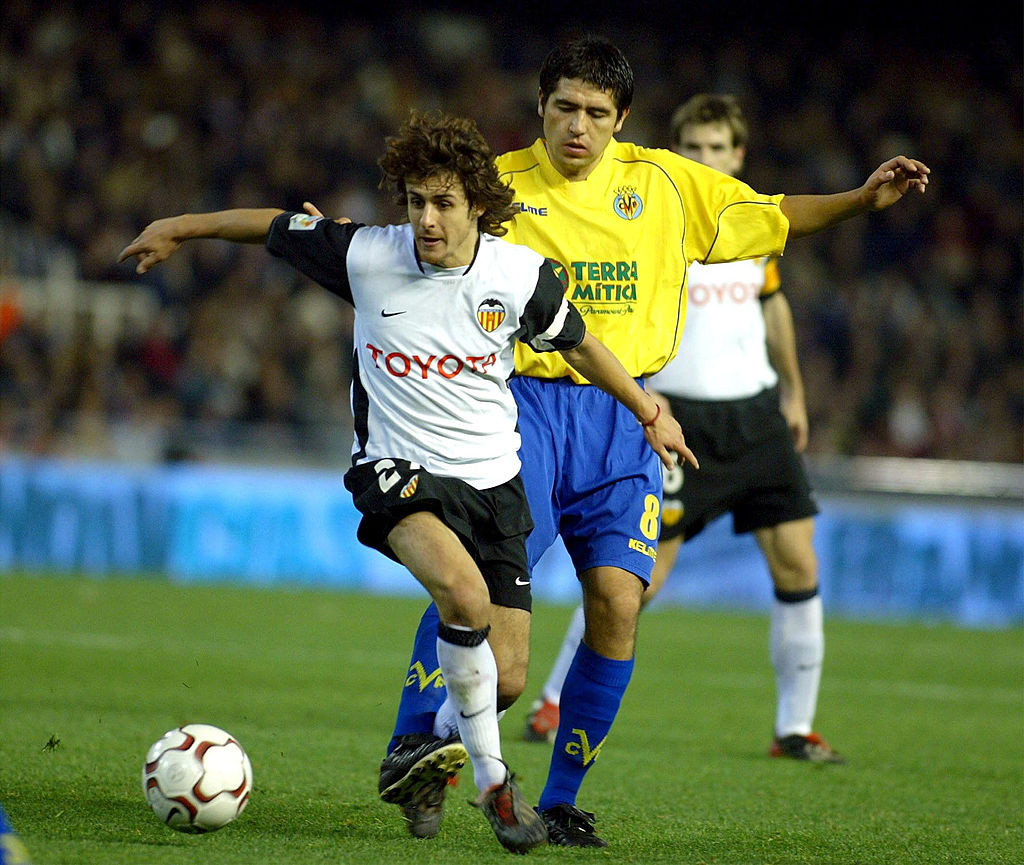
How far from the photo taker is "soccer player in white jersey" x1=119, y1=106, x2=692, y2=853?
4172 millimetres

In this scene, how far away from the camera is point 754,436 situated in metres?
6.76

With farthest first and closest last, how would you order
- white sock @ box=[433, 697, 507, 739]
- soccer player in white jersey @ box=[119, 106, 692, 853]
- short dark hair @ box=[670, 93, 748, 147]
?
short dark hair @ box=[670, 93, 748, 147] < white sock @ box=[433, 697, 507, 739] < soccer player in white jersey @ box=[119, 106, 692, 853]

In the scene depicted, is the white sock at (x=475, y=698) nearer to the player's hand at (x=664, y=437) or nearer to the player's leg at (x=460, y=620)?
→ the player's leg at (x=460, y=620)

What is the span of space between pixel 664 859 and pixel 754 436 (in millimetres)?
2945

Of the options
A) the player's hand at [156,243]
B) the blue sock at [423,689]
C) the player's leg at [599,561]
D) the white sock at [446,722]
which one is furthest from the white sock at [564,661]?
the player's hand at [156,243]

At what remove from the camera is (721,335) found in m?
6.83

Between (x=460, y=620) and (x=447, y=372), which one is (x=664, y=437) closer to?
(x=447, y=372)

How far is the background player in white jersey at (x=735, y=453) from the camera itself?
21.9 ft

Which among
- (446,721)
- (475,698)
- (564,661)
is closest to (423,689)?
(446,721)

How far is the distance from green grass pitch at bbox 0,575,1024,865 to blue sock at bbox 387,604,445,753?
0.99 feet

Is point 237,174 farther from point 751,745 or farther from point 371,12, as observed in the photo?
point 751,745

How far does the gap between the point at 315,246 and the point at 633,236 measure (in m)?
1.01

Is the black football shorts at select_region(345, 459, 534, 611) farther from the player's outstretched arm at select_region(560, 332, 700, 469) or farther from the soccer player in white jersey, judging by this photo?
the player's outstretched arm at select_region(560, 332, 700, 469)

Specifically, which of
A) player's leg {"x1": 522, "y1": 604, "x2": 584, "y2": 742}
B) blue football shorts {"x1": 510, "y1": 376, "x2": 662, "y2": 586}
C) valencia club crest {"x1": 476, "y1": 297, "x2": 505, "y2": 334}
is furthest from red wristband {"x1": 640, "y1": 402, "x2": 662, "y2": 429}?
player's leg {"x1": 522, "y1": 604, "x2": 584, "y2": 742}
